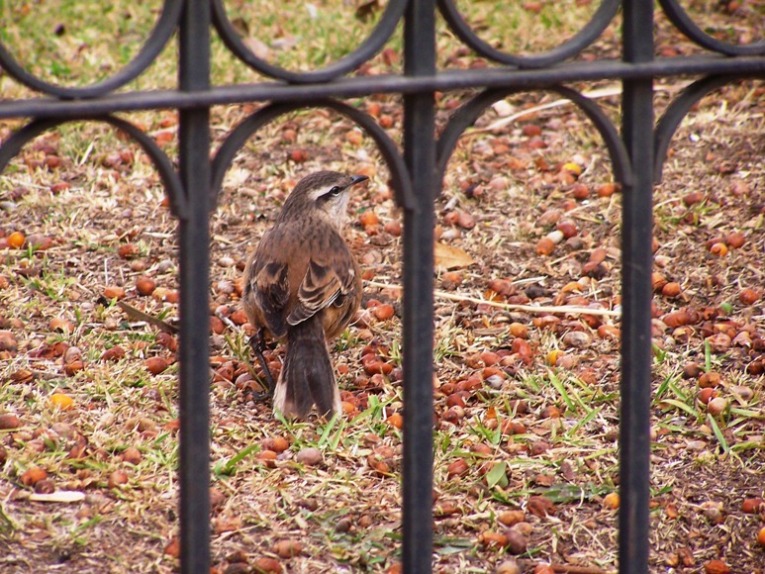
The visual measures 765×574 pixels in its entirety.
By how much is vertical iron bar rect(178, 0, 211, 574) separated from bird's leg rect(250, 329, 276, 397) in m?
2.90

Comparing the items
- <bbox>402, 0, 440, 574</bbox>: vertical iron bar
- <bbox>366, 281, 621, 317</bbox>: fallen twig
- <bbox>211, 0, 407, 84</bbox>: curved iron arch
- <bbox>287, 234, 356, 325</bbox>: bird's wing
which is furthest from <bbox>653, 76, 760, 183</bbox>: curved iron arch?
<bbox>366, 281, 621, 317</bbox>: fallen twig

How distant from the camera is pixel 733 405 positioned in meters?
5.07

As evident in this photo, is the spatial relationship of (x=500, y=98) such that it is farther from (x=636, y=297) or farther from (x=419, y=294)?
(x=636, y=297)

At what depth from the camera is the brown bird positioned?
511cm

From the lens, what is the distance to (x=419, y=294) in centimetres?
254

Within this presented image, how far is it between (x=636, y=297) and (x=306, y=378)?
103 inches

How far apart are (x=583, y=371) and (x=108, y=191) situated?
3257 millimetres

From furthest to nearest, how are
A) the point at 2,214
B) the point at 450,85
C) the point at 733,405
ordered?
1. the point at 2,214
2. the point at 733,405
3. the point at 450,85

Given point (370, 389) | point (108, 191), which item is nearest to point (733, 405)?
point (370, 389)

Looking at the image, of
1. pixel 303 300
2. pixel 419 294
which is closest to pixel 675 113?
pixel 419 294

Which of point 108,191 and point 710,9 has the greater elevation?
point 710,9

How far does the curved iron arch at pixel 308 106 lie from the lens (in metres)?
2.31

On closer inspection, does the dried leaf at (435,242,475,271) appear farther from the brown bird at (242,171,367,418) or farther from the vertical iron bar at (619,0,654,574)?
the vertical iron bar at (619,0,654,574)

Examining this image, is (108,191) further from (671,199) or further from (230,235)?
(671,199)
